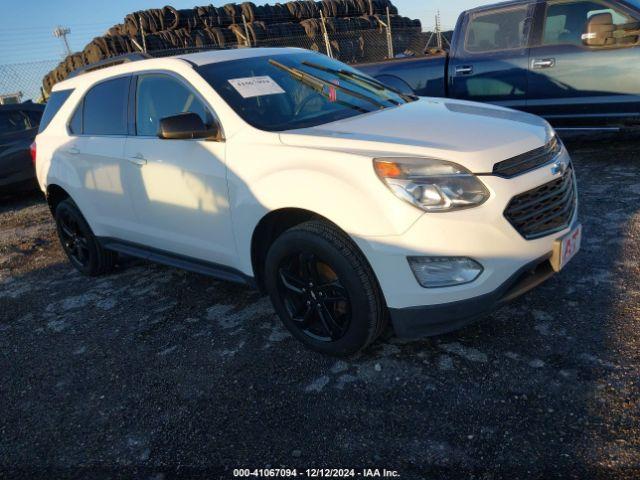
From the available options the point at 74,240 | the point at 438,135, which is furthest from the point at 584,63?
the point at 74,240

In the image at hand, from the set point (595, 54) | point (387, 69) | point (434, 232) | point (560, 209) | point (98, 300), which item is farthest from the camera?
point (387, 69)

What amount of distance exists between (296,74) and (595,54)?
3782mm

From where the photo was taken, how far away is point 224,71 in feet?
11.7

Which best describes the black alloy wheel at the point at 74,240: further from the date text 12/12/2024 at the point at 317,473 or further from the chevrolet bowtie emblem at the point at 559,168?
the chevrolet bowtie emblem at the point at 559,168

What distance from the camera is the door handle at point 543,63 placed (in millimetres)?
6103

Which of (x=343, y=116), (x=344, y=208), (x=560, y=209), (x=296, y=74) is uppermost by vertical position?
(x=296, y=74)

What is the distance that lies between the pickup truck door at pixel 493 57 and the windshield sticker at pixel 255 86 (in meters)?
3.81

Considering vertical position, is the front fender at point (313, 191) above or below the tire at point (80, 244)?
above

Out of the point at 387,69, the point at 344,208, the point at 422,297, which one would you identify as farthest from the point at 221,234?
the point at 387,69

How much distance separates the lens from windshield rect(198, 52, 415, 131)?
10.8 feet

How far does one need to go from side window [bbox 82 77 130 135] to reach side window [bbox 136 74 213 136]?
183mm

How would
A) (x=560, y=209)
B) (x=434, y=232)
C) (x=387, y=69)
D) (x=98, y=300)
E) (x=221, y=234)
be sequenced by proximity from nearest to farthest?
(x=434, y=232) → (x=560, y=209) → (x=221, y=234) → (x=98, y=300) → (x=387, y=69)

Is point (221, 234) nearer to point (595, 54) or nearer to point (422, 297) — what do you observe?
point (422, 297)

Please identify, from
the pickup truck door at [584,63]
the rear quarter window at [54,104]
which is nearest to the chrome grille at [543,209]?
the pickup truck door at [584,63]
